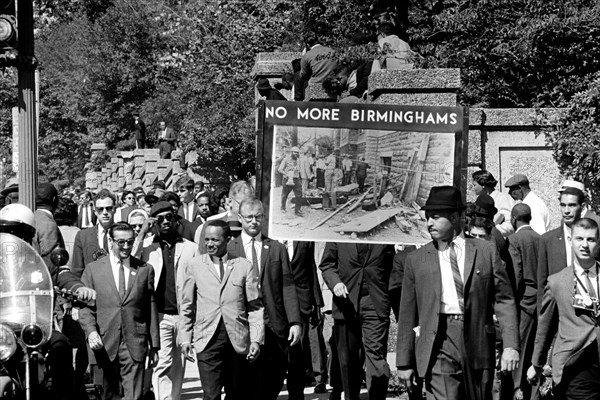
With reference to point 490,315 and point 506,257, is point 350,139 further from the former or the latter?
point 490,315

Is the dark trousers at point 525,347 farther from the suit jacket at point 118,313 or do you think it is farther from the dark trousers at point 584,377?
the suit jacket at point 118,313

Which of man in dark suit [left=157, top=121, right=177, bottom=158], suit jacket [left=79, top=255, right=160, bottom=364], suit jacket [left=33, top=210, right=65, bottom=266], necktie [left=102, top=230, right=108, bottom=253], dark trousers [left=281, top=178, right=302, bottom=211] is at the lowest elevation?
suit jacket [left=79, top=255, right=160, bottom=364]

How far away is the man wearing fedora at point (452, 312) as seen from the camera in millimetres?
8734

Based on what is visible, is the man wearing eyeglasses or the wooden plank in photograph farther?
the man wearing eyeglasses

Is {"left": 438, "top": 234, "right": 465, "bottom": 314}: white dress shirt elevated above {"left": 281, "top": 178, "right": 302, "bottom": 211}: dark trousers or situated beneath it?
situated beneath

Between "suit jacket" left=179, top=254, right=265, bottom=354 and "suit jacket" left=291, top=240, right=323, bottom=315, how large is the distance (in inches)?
66.6

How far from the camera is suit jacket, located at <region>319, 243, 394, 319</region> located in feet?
38.0

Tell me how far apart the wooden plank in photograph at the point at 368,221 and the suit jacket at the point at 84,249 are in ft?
8.36

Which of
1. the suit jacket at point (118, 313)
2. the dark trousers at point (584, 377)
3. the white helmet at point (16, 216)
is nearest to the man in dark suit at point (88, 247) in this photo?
the suit jacket at point (118, 313)

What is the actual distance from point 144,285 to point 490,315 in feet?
10.8

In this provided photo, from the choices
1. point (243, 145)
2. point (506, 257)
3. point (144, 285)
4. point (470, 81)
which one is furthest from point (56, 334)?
point (243, 145)

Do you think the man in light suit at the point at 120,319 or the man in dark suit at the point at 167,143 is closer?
the man in light suit at the point at 120,319

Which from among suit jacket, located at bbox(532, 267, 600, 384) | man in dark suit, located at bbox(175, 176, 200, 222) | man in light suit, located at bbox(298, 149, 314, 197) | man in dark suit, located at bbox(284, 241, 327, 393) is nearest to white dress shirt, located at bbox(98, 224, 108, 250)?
man in dark suit, located at bbox(284, 241, 327, 393)

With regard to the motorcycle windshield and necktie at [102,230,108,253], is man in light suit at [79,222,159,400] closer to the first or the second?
necktie at [102,230,108,253]
